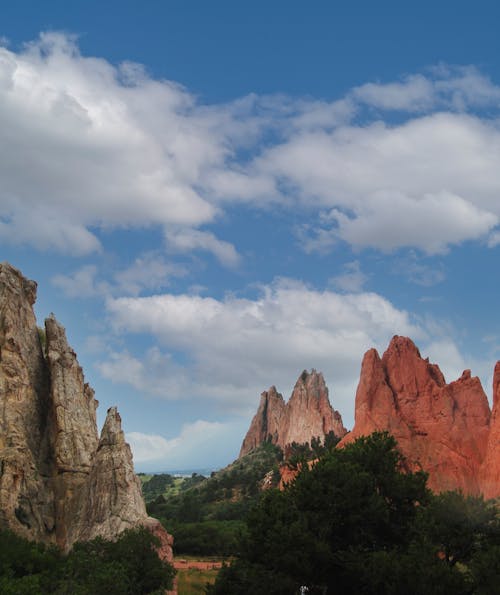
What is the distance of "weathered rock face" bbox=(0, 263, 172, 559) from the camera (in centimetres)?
3900

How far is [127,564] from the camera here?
30.6 m

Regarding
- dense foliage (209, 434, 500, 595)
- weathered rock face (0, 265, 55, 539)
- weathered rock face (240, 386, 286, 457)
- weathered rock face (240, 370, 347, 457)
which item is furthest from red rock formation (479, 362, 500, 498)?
weathered rock face (240, 386, 286, 457)

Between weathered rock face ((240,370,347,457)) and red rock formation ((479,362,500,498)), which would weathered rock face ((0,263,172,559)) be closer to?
red rock formation ((479,362,500,498))

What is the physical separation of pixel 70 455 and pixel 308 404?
12502 cm

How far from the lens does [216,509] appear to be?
105 metres

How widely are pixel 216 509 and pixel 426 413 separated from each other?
47.2 metres

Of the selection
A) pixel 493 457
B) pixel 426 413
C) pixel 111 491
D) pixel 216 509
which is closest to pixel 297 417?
pixel 216 509

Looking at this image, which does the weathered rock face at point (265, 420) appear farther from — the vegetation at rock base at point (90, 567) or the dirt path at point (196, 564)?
the vegetation at rock base at point (90, 567)

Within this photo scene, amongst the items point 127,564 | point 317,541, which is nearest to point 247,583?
point 317,541

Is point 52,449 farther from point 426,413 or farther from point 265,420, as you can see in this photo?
point 265,420

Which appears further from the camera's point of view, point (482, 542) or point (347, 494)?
point (347, 494)

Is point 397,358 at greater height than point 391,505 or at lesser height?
greater

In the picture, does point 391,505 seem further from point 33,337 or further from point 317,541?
point 33,337

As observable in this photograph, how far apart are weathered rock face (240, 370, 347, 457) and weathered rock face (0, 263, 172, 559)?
114513mm
